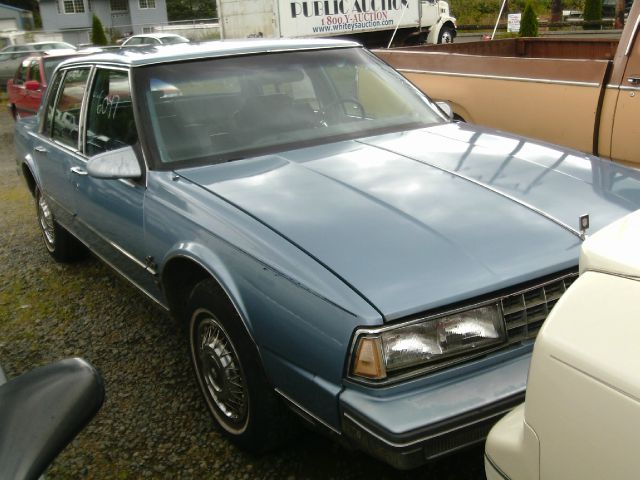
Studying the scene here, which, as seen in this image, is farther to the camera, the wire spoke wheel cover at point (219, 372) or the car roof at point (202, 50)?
the car roof at point (202, 50)

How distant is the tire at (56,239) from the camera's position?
5309 millimetres

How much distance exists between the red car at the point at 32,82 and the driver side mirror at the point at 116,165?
8298 mm

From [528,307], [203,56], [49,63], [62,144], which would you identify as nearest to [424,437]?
[528,307]

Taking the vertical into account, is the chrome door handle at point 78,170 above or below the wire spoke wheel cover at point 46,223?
above

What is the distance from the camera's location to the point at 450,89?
5867 mm

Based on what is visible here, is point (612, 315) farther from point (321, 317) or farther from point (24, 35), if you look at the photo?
point (24, 35)

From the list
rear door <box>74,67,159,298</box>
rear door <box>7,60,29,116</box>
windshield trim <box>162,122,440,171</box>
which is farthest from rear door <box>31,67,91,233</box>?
rear door <box>7,60,29,116</box>

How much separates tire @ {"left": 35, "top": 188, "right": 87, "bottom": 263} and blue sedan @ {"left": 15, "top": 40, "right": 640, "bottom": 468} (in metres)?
0.92

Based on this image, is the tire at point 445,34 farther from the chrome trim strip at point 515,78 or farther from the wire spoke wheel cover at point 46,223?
the wire spoke wheel cover at point 46,223

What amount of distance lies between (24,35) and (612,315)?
4410 cm

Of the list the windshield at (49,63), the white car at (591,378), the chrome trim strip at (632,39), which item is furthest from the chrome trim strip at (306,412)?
the windshield at (49,63)

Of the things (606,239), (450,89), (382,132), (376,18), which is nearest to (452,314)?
(606,239)

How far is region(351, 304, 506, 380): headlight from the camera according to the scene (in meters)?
2.15

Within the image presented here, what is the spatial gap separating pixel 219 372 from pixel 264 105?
144 centimetres
